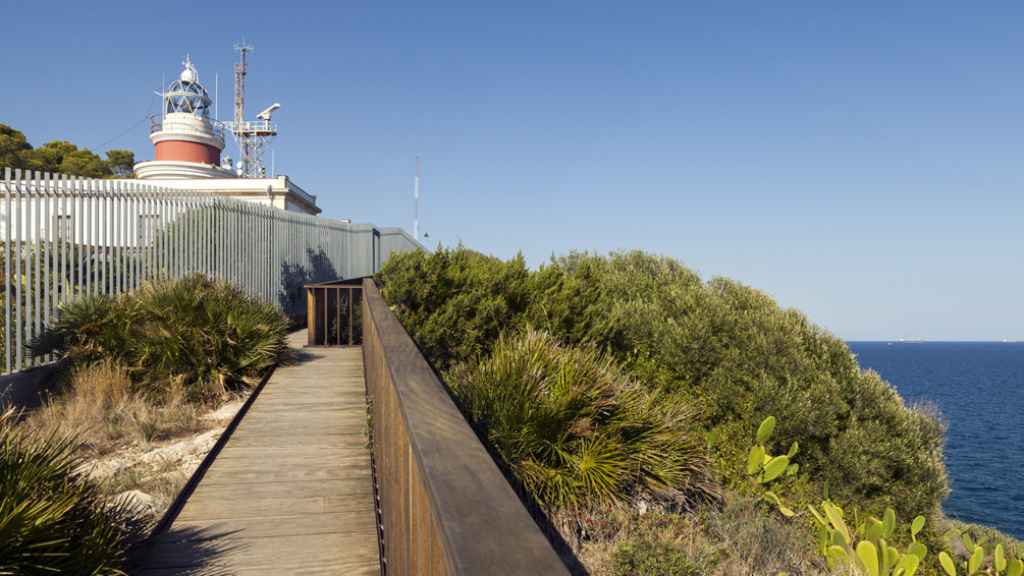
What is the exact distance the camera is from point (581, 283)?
9852mm

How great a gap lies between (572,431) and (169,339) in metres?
5.33

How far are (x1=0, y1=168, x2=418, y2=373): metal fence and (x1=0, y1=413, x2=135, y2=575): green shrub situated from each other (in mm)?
5521

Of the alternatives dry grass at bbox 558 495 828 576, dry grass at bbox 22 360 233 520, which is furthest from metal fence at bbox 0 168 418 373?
dry grass at bbox 558 495 828 576

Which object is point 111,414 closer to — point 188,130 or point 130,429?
point 130,429

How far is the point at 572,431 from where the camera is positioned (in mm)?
5684

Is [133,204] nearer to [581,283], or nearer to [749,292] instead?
[581,283]

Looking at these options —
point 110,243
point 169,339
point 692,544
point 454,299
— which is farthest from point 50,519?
point 110,243

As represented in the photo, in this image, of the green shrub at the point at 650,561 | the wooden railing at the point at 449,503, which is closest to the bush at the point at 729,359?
the green shrub at the point at 650,561

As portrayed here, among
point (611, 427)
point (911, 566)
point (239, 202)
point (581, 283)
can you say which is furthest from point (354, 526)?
point (239, 202)

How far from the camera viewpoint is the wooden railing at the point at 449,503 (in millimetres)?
1104

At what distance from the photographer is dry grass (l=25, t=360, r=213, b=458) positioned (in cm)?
653

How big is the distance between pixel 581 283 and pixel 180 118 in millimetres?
43949

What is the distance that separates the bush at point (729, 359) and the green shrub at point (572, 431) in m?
2.16

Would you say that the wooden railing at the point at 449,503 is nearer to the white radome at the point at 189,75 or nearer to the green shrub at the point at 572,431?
the green shrub at the point at 572,431
